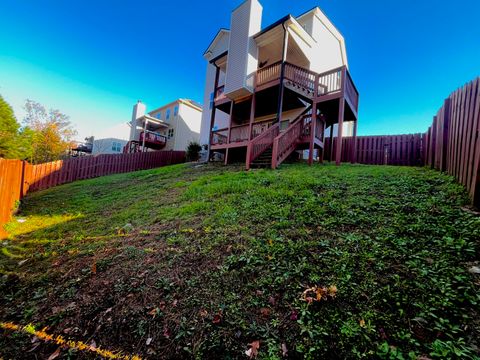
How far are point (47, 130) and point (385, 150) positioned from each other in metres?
34.2

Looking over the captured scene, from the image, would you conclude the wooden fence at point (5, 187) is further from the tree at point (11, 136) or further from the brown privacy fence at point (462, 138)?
the tree at point (11, 136)

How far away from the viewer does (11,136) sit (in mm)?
12852

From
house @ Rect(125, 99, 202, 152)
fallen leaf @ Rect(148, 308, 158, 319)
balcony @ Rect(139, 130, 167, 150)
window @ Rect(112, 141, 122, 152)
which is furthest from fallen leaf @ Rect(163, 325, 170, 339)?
window @ Rect(112, 141, 122, 152)

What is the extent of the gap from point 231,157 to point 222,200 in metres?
8.06

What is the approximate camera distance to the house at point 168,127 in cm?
2255

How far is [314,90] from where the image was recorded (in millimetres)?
9609

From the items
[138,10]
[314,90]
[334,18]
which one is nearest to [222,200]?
[314,90]

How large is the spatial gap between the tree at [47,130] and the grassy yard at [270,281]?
28023mm

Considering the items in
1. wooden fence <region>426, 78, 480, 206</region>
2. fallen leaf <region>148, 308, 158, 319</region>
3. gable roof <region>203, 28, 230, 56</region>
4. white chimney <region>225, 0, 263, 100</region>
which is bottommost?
fallen leaf <region>148, 308, 158, 319</region>

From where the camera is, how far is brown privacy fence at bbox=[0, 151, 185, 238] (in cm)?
532

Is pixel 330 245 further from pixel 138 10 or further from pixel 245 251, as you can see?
pixel 138 10

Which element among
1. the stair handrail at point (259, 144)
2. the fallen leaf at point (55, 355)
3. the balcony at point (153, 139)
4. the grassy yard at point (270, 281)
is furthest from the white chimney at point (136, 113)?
the fallen leaf at point (55, 355)

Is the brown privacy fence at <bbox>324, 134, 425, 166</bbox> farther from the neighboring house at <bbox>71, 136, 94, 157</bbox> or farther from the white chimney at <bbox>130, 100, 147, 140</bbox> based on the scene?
the neighboring house at <bbox>71, 136, 94, 157</bbox>

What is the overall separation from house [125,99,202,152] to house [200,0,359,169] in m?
9.80
